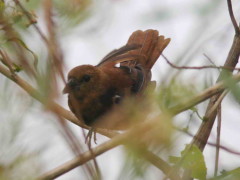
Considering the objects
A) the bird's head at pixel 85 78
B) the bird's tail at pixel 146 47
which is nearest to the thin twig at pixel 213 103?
the bird's head at pixel 85 78

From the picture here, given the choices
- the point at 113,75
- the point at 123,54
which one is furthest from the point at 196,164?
the point at 113,75

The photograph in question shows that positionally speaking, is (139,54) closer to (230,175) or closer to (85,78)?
(85,78)

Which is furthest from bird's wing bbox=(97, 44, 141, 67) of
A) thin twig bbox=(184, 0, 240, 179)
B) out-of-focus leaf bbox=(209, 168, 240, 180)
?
Answer: out-of-focus leaf bbox=(209, 168, 240, 180)

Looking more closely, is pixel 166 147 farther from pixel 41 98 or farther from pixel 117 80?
pixel 117 80

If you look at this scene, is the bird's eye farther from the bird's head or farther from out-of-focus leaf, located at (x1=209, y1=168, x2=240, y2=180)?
out-of-focus leaf, located at (x1=209, y1=168, x2=240, y2=180)

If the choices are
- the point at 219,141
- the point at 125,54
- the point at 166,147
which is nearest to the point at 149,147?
the point at 166,147

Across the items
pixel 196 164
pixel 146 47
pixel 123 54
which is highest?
pixel 196 164

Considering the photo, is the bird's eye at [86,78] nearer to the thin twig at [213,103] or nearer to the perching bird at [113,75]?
the perching bird at [113,75]

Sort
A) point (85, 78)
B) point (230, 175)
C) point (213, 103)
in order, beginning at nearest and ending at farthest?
point (230, 175) < point (213, 103) < point (85, 78)

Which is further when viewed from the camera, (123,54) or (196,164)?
(123,54)
